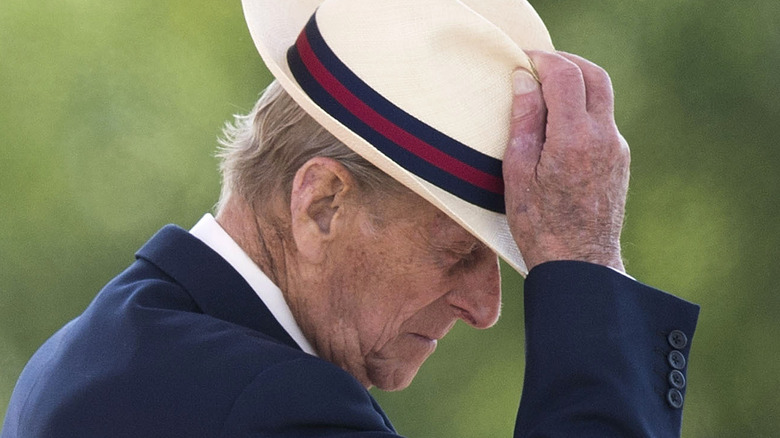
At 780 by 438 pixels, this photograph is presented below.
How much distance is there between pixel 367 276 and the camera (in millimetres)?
1943

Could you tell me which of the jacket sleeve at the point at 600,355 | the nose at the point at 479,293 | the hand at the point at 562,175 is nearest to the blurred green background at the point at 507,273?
the nose at the point at 479,293

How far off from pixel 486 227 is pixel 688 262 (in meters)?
3.96

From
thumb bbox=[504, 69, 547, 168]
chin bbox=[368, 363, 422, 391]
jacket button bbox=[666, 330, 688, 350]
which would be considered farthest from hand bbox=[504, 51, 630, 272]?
chin bbox=[368, 363, 422, 391]

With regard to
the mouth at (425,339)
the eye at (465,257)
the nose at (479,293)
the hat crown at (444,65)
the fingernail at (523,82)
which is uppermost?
the hat crown at (444,65)

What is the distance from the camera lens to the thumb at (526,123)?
1823mm

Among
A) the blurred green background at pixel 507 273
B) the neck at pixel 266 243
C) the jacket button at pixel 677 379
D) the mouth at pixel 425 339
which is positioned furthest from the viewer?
the blurred green background at pixel 507 273

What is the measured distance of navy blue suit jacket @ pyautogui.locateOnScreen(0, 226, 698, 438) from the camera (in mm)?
1616

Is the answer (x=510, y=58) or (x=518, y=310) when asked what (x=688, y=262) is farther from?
(x=510, y=58)

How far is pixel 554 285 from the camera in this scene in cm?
175

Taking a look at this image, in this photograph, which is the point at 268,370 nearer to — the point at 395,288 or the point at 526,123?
the point at 395,288

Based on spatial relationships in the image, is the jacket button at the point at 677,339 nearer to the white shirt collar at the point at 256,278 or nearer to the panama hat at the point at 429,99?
the panama hat at the point at 429,99

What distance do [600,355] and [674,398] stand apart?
0.15 metres

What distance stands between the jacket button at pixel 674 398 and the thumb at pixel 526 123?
0.40 meters

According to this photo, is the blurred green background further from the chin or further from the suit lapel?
the suit lapel
